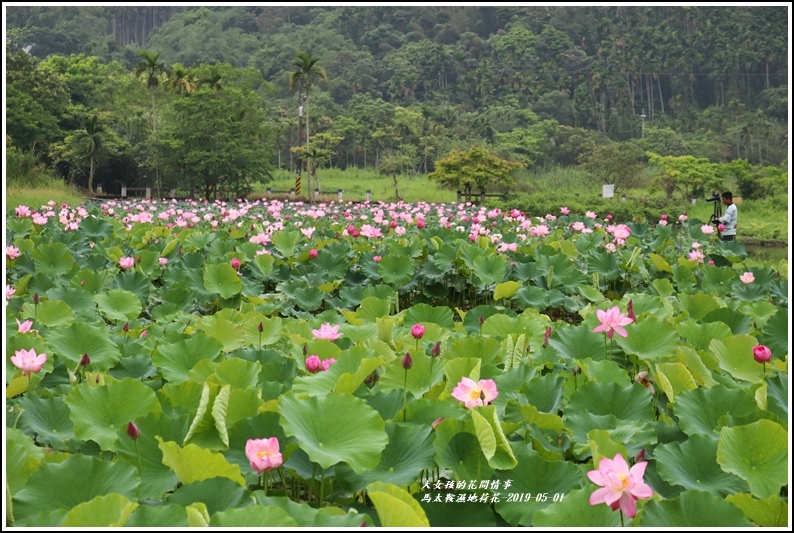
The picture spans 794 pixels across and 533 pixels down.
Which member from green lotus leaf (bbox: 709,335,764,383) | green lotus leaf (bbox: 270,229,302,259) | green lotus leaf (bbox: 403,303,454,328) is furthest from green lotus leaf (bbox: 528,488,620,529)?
green lotus leaf (bbox: 270,229,302,259)

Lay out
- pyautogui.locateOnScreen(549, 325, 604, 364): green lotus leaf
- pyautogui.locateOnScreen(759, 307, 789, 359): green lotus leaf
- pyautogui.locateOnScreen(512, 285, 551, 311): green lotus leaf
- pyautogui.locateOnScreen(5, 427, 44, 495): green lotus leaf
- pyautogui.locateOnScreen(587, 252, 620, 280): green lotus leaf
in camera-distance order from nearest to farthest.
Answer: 1. pyautogui.locateOnScreen(5, 427, 44, 495): green lotus leaf
2. pyautogui.locateOnScreen(549, 325, 604, 364): green lotus leaf
3. pyautogui.locateOnScreen(759, 307, 789, 359): green lotus leaf
4. pyautogui.locateOnScreen(512, 285, 551, 311): green lotus leaf
5. pyautogui.locateOnScreen(587, 252, 620, 280): green lotus leaf

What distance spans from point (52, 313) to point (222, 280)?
4.03 ft

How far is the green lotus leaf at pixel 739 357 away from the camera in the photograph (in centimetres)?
183

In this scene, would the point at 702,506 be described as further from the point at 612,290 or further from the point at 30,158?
the point at 30,158

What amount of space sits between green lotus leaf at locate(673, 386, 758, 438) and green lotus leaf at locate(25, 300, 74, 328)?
71.1 inches

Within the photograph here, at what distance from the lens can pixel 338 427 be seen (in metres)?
1.15

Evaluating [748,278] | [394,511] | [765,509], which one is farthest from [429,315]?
[748,278]

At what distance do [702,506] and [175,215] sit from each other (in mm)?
7579

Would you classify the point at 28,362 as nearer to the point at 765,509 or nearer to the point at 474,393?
the point at 474,393

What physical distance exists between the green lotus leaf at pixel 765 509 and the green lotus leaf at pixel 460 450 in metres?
0.38

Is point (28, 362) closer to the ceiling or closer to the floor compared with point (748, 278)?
closer to the ceiling

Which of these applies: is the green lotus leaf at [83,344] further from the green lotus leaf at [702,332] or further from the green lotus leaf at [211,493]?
the green lotus leaf at [702,332]

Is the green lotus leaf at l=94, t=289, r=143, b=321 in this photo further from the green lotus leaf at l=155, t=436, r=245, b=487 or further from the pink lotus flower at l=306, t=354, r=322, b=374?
the green lotus leaf at l=155, t=436, r=245, b=487

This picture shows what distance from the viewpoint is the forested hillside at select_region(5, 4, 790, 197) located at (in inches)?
902
